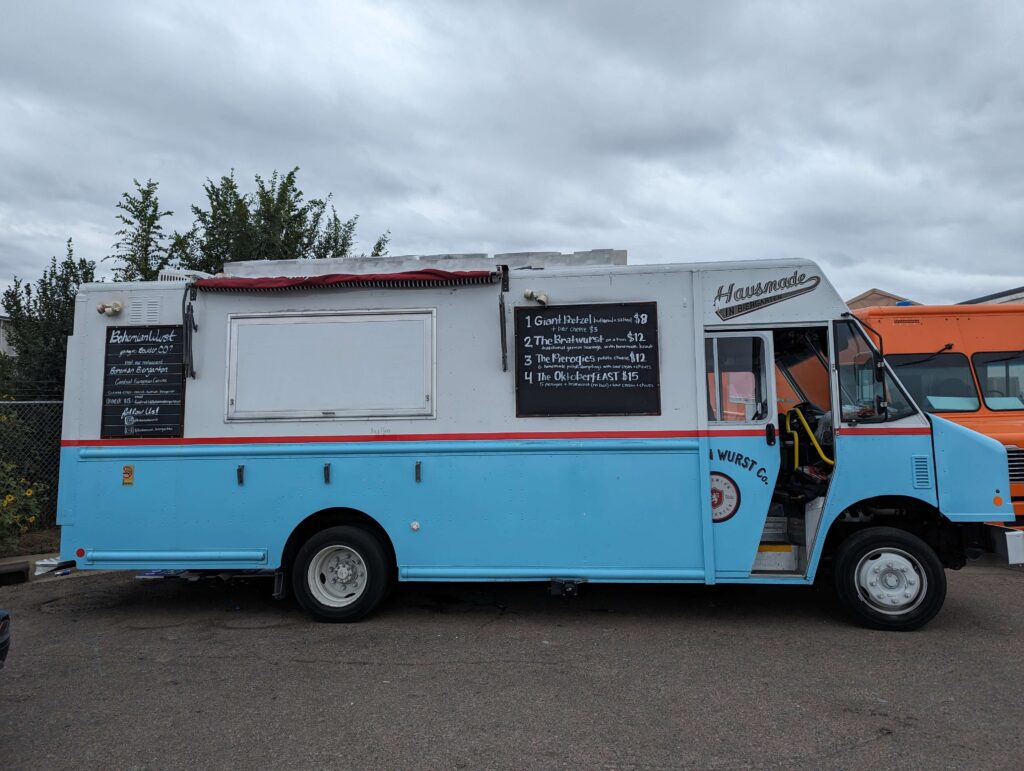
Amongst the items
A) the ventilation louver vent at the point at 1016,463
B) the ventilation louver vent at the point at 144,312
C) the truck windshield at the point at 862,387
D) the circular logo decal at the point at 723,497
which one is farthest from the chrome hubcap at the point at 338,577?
the ventilation louver vent at the point at 1016,463

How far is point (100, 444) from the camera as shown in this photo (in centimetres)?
626

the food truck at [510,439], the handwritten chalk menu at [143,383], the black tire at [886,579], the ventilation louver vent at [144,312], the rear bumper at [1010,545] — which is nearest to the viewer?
the rear bumper at [1010,545]

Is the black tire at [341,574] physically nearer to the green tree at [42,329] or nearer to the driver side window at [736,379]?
the driver side window at [736,379]

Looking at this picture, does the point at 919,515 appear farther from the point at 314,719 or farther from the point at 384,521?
the point at 314,719

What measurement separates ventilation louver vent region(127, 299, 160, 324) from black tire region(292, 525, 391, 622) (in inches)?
97.2

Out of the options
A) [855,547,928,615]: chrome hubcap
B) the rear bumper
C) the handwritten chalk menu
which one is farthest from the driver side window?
the handwritten chalk menu

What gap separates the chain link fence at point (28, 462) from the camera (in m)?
8.95

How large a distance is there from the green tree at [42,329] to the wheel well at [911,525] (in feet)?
35.3

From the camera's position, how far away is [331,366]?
6.22 metres

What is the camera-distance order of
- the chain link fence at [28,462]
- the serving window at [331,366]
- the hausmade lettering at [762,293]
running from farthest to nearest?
the chain link fence at [28,462], the serving window at [331,366], the hausmade lettering at [762,293]

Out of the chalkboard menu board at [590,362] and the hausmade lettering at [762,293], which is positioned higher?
the hausmade lettering at [762,293]

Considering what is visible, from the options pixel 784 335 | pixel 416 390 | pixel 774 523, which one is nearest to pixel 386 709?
pixel 416 390

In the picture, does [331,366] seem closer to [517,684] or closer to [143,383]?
[143,383]

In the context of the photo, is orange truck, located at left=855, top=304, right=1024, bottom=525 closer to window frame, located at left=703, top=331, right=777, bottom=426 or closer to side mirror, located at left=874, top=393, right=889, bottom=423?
side mirror, located at left=874, top=393, right=889, bottom=423
